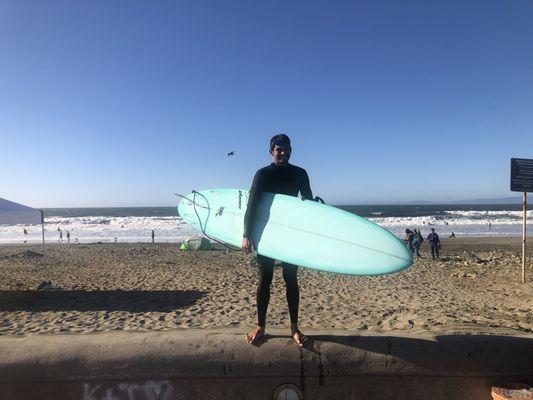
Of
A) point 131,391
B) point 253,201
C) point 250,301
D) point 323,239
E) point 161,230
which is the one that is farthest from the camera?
point 161,230

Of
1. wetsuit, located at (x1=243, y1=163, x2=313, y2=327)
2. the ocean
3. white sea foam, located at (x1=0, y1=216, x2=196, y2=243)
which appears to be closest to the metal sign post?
wetsuit, located at (x1=243, y1=163, x2=313, y2=327)

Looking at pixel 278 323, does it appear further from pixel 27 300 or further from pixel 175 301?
pixel 27 300

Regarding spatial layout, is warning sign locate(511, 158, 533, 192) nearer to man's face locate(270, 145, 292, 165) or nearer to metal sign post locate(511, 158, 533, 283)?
metal sign post locate(511, 158, 533, 283)

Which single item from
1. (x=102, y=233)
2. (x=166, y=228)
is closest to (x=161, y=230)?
(x=166, y=228)

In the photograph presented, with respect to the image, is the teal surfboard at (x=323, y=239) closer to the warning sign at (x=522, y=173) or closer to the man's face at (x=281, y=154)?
the man's face at (x=281, y=154)

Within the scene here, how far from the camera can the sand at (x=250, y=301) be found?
18.5ft

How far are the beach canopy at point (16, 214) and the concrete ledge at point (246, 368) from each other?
12.3 meters

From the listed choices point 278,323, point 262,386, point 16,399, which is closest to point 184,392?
point 262,386

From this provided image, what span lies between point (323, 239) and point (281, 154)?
748mm

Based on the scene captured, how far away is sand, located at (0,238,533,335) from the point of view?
222 inches

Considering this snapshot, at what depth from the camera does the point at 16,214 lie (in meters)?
13.4

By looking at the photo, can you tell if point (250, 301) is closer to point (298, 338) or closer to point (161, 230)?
point (298, 338)

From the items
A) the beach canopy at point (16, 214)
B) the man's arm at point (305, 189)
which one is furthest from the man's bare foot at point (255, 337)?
the beach canopy at point (16, 214)

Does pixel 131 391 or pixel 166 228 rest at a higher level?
pixel 131 391
